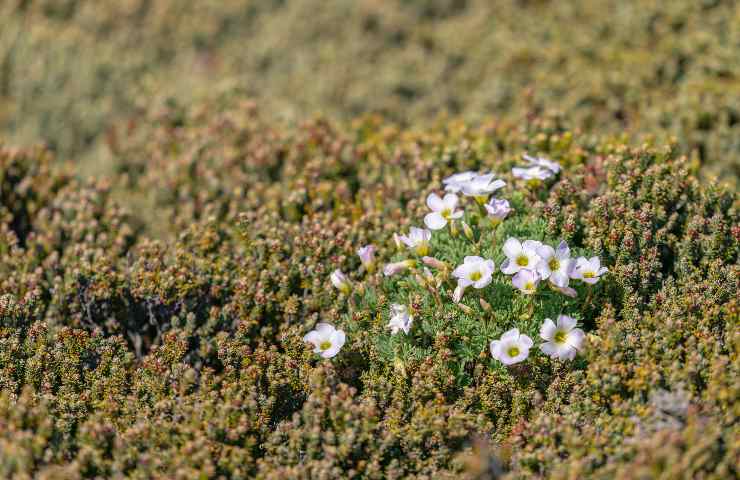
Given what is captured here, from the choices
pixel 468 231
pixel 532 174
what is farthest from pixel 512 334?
pixel 532 174

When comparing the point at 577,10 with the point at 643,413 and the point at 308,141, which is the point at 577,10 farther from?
the point at 643,413

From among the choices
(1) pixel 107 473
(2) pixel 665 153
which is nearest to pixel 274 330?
(1) pixel 107 473

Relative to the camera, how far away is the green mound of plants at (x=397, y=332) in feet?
9.27

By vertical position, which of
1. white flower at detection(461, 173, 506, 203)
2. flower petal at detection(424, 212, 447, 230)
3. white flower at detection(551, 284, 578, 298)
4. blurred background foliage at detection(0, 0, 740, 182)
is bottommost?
blurred background foliage at detection(0, 0, 740, 182)

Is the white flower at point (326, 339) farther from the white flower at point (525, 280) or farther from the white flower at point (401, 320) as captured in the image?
the white flower at point (525, 280)

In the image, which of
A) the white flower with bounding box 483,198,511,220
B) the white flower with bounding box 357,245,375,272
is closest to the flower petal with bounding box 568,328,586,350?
the white flower with bounding box 483,198,511,220

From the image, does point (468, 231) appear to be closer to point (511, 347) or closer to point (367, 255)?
point (367, 255)

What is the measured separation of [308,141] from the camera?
16.3 ft

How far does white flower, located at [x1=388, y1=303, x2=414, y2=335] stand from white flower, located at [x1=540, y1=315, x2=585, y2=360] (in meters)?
0.58

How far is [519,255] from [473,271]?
0.76 feet

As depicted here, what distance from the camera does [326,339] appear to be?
10.6ft

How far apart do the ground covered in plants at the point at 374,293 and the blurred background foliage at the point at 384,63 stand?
62mm

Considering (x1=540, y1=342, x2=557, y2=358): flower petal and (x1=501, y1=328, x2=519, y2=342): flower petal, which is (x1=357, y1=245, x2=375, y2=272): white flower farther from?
(x1=540, y1=342, x2=557, y2=358): flower petal

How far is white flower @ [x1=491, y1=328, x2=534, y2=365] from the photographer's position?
2.96 metres
